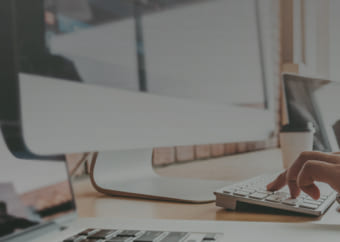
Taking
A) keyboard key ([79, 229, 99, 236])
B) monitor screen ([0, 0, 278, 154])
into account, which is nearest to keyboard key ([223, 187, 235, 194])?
Result: monitor screen ([0, 0, 278, 154])

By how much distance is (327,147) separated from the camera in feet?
3.27

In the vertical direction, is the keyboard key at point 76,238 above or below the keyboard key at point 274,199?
above

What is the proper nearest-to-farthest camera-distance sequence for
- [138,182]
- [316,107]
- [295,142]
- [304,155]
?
[304,155]
[138,182]
[295,142]
[316,107]

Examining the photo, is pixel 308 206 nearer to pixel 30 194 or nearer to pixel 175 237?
pixel 175 237

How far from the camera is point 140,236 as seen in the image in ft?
0.94

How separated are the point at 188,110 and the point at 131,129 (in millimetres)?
139

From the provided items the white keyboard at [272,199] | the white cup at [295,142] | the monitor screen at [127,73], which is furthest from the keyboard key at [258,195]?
the white cup at [295,142]

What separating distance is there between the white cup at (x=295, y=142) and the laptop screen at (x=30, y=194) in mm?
674

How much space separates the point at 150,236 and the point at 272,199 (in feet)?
0.70

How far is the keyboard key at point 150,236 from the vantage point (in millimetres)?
274

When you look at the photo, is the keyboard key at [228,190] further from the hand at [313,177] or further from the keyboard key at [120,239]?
the keyboard key at [120,239]

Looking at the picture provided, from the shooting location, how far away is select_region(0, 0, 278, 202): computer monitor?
301mm

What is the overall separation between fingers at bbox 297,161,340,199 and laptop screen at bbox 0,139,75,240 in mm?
292

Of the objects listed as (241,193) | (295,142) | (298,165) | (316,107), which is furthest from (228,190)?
(316,107)
